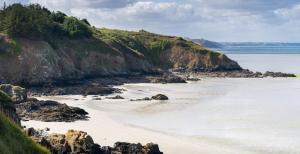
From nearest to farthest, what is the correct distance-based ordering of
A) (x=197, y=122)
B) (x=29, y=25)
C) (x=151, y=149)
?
(x=151, y=149), (x=197, y=122), (x=29, y=25)

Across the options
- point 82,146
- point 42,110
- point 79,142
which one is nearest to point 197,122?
point 42,110

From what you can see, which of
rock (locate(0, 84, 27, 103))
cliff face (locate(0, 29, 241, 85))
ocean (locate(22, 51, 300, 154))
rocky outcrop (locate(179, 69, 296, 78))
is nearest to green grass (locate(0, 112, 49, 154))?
ocean (locate(22, 51, 300, 154))

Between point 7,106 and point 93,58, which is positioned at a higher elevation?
point 93,58

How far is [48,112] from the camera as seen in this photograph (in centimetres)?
5566

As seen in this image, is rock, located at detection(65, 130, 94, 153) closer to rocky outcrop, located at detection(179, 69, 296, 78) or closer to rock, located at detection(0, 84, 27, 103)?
rock, located at detection(0, 84, 27, 103)

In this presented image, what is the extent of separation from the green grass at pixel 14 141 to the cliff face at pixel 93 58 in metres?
65.1

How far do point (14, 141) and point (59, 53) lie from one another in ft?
272

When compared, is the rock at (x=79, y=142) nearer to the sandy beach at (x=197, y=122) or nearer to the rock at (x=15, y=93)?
the sandy beach at (x=197, y=122)

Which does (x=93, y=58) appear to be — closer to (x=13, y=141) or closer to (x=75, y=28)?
(x=75, y=28)

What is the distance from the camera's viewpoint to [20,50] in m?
91.2

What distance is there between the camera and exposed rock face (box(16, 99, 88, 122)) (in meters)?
53.6

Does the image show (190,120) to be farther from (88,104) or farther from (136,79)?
(136,79)

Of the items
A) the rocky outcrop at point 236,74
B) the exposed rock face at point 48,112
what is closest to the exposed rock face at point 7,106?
the exposed rock face at point 48,112

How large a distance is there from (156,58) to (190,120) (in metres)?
104
